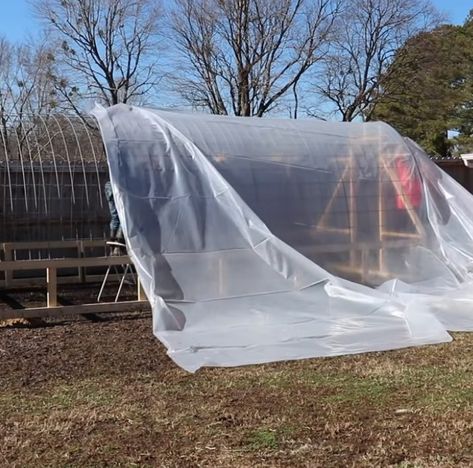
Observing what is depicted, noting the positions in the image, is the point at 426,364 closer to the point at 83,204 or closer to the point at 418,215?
the point at 418,215

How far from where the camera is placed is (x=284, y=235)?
7957 mm

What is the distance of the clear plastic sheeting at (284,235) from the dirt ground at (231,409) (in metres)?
0.49

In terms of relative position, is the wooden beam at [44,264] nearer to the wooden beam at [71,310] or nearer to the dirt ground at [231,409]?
the wooden beam at [71,310]

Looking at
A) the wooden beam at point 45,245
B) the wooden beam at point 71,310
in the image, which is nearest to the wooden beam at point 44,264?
the wooden beam at point 71,310

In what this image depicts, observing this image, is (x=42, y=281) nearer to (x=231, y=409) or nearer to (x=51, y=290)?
(x=51, y=290)

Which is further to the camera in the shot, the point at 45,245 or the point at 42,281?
the point at 42,281

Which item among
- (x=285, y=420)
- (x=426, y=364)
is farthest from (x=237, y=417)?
(x=426, y=364)

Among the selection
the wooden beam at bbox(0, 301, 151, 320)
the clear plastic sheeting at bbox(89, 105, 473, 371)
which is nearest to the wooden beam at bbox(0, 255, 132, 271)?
the wooden beam at bbox(0, 301, 151, 320)

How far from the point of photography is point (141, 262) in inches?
281

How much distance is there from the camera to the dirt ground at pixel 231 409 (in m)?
4.26

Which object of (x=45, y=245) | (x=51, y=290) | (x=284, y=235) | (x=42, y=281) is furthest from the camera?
(x=42, y=281)

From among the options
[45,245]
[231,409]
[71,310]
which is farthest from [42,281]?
[231,409]

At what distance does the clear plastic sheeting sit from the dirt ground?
0.49 metres

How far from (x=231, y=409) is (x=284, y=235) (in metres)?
3.16
